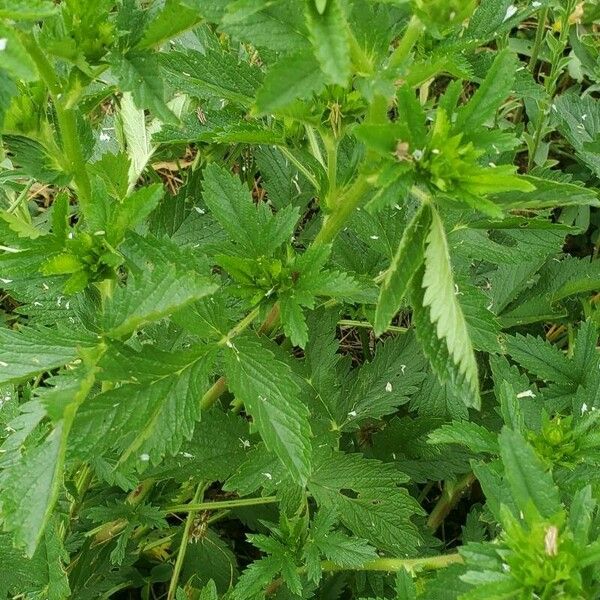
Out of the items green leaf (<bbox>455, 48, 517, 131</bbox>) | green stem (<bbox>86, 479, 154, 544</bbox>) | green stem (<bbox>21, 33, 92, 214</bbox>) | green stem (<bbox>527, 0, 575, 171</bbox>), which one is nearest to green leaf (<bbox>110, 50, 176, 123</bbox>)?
green stem (<bbox>21, 33, 92, 214</bbox>)

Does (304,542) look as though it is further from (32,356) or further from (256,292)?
(32,356)

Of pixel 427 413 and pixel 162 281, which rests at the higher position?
pixel 162 281

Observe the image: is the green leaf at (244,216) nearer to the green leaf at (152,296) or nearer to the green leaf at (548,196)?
the green leaf at (152,296)

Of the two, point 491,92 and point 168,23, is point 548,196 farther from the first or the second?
point 168,23

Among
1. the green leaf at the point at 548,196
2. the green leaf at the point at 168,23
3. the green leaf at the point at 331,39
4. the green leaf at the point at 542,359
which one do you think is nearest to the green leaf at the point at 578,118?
the green leaf at the point at 542,359

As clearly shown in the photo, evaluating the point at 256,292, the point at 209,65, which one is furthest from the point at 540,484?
the point at 209,65

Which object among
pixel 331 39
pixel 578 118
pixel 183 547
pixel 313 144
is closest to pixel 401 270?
pixel 331 39
